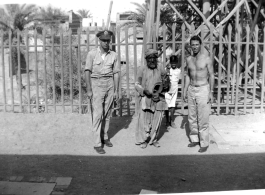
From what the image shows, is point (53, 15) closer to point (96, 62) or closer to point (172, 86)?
point (172, 86)

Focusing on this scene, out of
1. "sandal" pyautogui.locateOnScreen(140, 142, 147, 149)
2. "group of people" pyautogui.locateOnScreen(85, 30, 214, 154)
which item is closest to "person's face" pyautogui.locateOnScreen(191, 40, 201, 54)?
"group of people" pyautogui.locateOnScreen(85, 30, 214, 154)

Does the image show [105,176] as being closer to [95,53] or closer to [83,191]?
[83,191]

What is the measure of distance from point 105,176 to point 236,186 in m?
1.74

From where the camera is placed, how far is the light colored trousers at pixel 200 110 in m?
5.79

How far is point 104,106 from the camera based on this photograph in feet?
19.6

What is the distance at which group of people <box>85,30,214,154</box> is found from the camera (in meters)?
5.80

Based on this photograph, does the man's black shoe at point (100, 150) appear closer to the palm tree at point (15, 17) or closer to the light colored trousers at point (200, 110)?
the light colored trousers at point (200, 110)

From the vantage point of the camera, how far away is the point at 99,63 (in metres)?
5.82

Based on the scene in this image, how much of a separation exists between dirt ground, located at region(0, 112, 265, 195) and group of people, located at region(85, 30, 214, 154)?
0.36 meters

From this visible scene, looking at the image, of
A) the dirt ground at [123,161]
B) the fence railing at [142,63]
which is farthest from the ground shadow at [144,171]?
the fence railing at [142,63]

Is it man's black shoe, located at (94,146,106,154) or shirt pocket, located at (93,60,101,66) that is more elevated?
shirt pocket, located at (93,60,101,66)

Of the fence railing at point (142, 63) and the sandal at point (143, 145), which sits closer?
the sandal at point (143, 145)

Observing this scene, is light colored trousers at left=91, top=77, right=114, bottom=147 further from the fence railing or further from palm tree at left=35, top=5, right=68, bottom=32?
palm tree at left=35, top=5, right=68, bottom=32

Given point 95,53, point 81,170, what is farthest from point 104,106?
point 81,170
